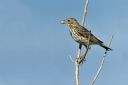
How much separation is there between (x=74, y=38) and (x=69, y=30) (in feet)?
1.37

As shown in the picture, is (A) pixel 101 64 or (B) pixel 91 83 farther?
(A) pixel 101 64

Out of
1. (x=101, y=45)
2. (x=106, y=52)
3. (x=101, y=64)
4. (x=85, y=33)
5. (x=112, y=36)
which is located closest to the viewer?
(x=101, y=64)

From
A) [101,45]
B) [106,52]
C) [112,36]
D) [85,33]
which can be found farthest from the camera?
[85,33]

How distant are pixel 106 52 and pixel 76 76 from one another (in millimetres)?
1652

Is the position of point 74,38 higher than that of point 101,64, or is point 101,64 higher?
point 101,64

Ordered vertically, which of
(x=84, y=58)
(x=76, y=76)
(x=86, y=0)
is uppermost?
(x=86, y=0)

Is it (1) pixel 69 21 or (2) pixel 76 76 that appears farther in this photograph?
(1) pixel 69 21

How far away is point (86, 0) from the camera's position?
9625mm

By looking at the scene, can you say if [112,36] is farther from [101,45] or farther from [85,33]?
[85,33]

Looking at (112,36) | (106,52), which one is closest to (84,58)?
(106,52)

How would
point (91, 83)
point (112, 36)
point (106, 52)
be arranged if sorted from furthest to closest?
point (106, 52) < point (112, 36) < point (91, 83)

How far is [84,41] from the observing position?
14.4 m

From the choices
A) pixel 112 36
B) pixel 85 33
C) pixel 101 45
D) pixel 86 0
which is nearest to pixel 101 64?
pixel 112 36

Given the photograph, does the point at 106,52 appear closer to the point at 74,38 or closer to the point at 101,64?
the point at 101,64
